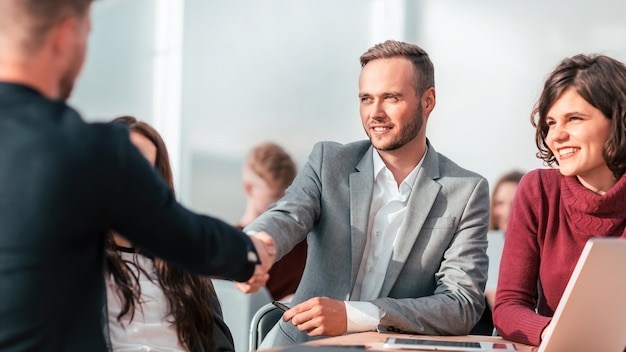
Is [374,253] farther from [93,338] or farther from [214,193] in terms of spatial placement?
[214,193]

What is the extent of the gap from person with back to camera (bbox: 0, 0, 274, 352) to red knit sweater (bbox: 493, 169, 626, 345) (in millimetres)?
1240

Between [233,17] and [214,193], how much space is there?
49.4 inches

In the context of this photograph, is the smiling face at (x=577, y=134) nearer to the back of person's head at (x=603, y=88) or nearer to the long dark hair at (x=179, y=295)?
the back of person's head at (x=603, y=88)

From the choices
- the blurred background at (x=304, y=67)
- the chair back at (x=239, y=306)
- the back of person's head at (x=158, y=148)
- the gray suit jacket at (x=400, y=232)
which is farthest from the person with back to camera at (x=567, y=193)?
the blurred background at (x=304, y=67)

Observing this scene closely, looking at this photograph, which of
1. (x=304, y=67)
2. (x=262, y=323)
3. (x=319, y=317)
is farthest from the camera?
(x=304, y=67)

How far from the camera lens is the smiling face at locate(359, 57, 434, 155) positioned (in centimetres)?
291

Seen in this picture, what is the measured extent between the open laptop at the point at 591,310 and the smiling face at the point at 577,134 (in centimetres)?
54

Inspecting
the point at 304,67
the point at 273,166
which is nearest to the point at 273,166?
the point at 273,166

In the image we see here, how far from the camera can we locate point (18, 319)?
1480mm

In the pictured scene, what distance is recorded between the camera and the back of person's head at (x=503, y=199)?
17.0ft

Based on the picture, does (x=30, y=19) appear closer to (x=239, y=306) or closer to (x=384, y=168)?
(x=384, y=168)

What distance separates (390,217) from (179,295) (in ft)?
2.29

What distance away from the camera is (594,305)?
202 centimetres

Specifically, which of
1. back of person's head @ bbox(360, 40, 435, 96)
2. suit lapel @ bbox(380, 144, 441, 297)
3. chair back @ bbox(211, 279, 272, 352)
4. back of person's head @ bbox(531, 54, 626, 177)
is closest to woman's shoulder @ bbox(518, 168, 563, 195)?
back of person's head @ bbox(531, 54, 626, 177)
